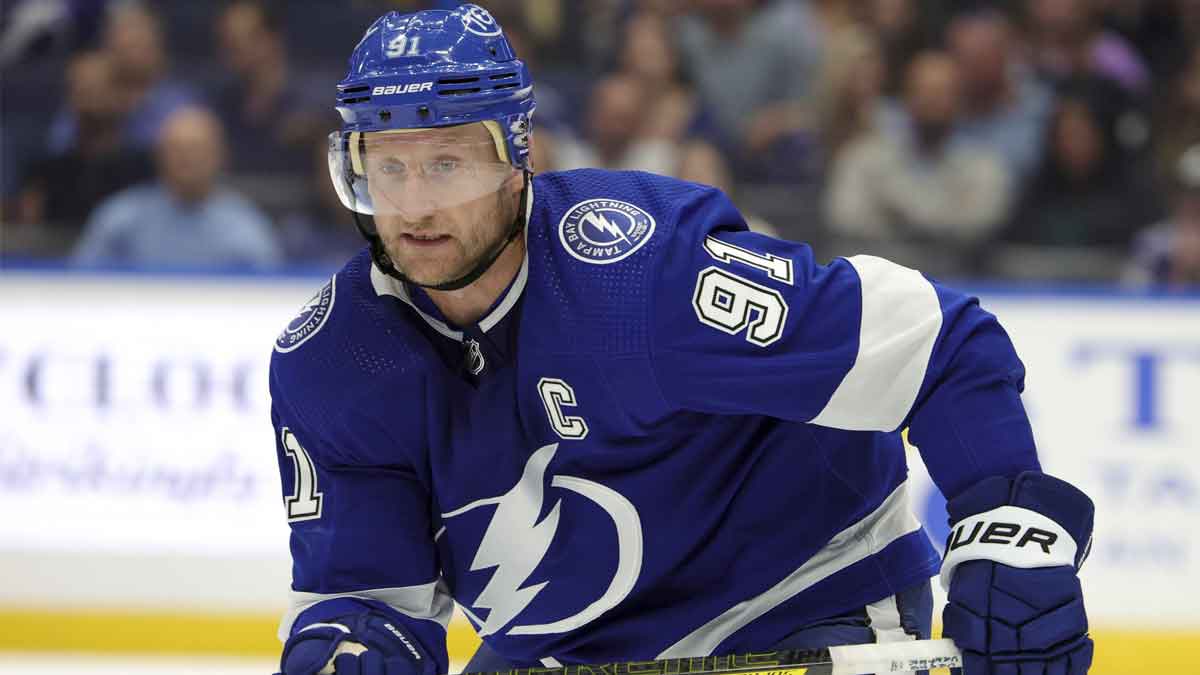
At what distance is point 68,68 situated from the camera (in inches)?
220

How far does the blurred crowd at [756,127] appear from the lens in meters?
5.04

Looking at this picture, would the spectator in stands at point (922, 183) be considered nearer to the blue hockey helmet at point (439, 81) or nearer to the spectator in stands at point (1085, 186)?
the spectator in stands at point (1085, 186)

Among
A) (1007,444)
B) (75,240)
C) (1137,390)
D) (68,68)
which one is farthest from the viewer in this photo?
(68,68)

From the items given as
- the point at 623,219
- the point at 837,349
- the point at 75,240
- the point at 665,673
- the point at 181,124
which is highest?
the point at 181,124

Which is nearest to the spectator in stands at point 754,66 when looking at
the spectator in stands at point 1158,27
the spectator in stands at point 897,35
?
the spectator in stands at point 897,35

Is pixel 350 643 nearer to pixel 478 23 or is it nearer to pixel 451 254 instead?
pixel 451 254

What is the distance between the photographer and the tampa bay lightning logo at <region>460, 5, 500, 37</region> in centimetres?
220

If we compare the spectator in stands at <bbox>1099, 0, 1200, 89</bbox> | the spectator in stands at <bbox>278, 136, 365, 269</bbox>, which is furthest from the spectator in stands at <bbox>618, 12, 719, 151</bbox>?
the spectator in stands at <bbox>1099, 0, 1200, 89</bbox>

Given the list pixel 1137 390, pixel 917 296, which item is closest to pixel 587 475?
pixel 917 296

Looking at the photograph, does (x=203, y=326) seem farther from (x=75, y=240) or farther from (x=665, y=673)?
(x=665, y=673)

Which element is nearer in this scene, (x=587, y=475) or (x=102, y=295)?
(x=587, y=475)

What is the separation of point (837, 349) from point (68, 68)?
416 cm

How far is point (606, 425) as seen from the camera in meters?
2.17

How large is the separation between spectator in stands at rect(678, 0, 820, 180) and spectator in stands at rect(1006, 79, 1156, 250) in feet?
2.44
